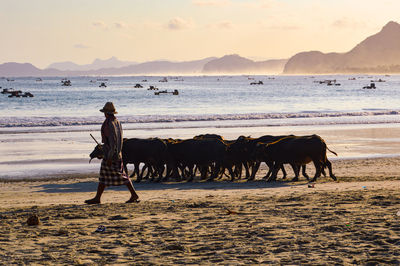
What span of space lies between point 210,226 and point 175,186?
6666 millimetres

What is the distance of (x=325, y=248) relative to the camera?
7.84 metres

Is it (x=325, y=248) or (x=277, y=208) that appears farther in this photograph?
(x=277, y=208)

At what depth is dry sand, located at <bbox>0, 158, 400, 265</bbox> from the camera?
764 centimetres

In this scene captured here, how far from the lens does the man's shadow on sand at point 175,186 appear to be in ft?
50.2

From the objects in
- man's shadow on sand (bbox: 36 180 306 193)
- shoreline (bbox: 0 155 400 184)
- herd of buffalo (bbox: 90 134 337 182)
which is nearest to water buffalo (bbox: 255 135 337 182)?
herd of buffalo (bbox: 90 134 337 182)

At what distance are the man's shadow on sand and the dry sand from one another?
0.57m

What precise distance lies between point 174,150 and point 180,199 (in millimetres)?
4937

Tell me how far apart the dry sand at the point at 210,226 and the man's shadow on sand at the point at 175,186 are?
1.86 feet

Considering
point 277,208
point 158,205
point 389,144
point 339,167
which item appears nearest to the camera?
point 277,208

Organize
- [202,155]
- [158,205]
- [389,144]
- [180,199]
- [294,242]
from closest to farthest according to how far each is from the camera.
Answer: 1. [294,242]
2. [158,205]
3. [180,199]
4. [202,155]
5. [389,144]

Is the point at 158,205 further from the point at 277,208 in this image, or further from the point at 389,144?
the point at 389,144

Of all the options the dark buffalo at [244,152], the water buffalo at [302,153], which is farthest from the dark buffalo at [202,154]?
the water buffalo at [302,153]

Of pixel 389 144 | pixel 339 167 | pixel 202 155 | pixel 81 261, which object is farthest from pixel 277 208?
pixel 389 144

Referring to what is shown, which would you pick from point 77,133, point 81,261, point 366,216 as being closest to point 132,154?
point 366,216
